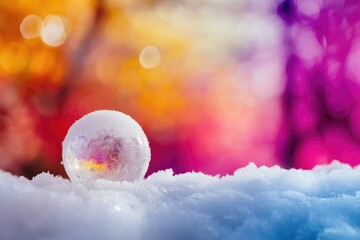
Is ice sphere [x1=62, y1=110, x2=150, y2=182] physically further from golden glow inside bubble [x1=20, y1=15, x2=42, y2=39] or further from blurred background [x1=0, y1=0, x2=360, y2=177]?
golden glow inside bubble [x1=20, y1=15, x2=42, y2=39]

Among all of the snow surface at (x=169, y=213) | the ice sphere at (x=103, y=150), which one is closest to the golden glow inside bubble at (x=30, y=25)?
the ice sphere at (x=103, y=150)

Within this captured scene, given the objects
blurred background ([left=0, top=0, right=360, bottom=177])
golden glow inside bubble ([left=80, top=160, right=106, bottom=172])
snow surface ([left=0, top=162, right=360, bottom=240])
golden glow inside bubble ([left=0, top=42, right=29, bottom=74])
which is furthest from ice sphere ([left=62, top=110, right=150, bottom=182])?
golden glow inside bubble ([left=0, top=42, right=29, bottom=74])

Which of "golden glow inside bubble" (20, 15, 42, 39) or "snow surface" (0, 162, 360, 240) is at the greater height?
"golden glow inside bubble" (20, 15, 42, 39)

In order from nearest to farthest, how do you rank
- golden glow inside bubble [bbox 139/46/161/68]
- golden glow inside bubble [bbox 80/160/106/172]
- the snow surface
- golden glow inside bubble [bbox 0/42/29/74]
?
the snow surface
golden glow inside bubble [bbox 80/160/106/172]
golden glow inside bubble [bbox 0/42/29/74]
golden glow inside bubble [bbox 139/46/161/68]

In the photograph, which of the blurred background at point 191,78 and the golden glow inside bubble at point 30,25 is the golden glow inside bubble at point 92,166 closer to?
the blurred background at point 191,78

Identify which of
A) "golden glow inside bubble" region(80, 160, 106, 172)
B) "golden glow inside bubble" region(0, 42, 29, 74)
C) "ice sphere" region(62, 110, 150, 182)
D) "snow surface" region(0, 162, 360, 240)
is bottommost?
"snow surface" region(0, 162, 360, 240)

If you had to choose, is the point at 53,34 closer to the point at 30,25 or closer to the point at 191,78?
the point at 30,25
